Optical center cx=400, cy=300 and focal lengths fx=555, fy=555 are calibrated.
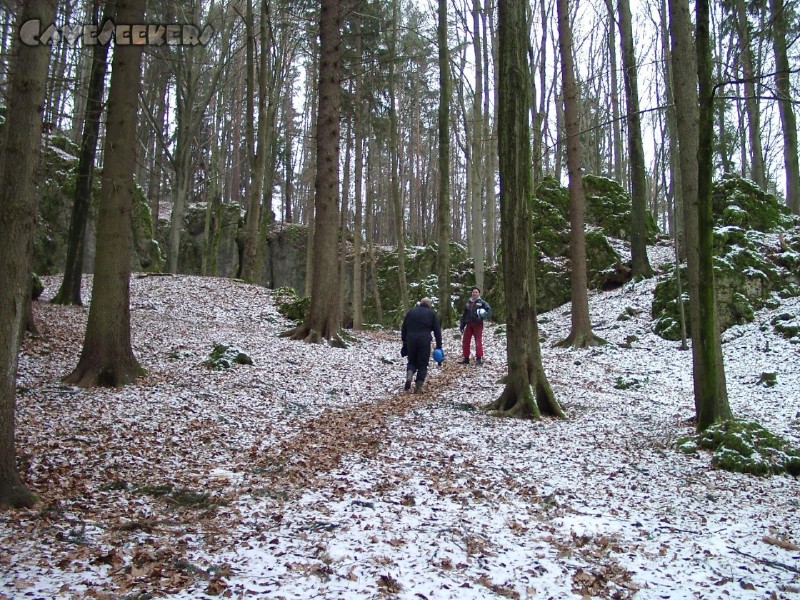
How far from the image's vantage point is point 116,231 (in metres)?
8.42

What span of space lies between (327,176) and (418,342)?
5189mm

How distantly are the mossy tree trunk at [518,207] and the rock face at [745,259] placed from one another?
6.74 metres

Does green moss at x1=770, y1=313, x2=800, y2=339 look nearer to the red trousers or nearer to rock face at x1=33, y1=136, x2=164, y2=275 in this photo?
the red trousers

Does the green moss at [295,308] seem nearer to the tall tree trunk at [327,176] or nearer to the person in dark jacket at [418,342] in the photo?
the tall tree trunk at [327,176]

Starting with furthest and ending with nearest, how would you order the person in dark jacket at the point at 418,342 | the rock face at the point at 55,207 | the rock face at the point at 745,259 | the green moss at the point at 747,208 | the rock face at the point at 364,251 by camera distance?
the rock face at the point at 364,251, the rock face at the point at 55,207, the green moss at the point at 747,208, the rock face at the point at 745,259, the person in dark jacket at the point at 418,342

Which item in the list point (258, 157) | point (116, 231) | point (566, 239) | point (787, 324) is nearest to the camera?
point (116, 231)

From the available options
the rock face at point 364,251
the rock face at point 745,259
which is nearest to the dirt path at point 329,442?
the rock face at point 745,259

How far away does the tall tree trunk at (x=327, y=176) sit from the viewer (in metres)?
13.1

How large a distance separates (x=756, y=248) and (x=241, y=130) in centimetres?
3050

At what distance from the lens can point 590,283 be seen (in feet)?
61.3

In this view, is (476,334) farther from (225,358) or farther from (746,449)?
(746,449)

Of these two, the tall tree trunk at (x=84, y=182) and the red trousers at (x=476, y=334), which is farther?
the red trousers at (x=476, y=334)

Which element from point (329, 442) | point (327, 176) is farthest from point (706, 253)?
point (327, 176)

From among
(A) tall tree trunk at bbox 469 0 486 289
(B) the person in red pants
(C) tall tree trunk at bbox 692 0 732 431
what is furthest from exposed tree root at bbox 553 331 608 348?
(A) tall tree trunk at bbox 469 0 486 289
